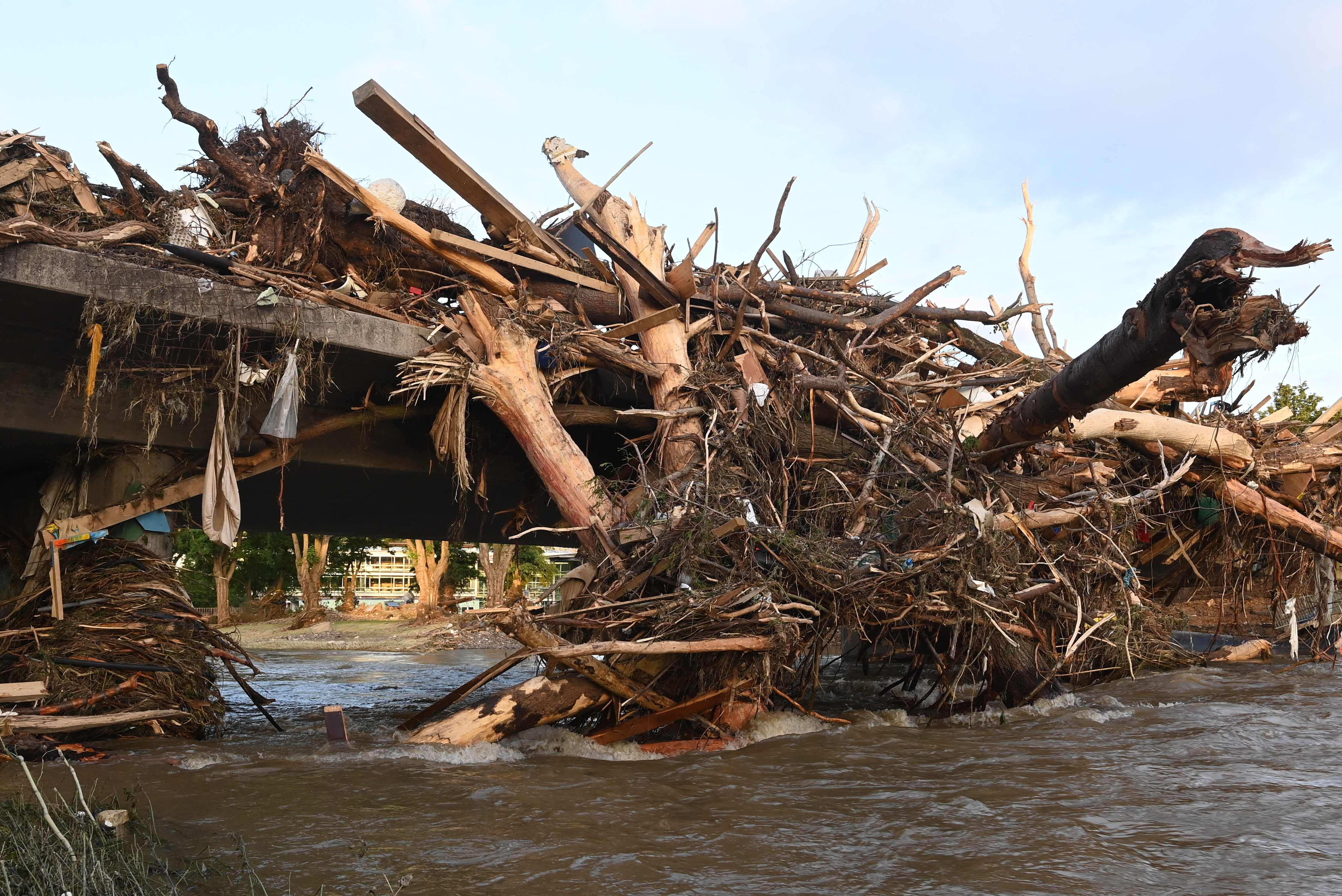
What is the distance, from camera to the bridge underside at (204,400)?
6227mm

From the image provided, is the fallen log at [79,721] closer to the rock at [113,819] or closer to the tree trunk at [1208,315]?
the rock at [113,819]

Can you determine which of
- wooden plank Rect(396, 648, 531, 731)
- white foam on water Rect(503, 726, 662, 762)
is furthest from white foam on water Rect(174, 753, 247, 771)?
white foam on water Rect(503, 726, 662, 762)

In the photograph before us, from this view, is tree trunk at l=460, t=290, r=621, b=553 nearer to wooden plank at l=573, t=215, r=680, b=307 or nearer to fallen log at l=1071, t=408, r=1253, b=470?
wooden plank at l=573, t=215, r=680, b=307

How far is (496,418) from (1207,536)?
282 inches

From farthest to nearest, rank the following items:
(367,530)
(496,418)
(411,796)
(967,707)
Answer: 1. (367,530)
2. (496,418)
3. (967,707)
4. (411,796)

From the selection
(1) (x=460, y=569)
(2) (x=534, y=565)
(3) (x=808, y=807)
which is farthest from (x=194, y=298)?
(2) (x=534, y=565)

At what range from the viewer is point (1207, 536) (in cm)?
965

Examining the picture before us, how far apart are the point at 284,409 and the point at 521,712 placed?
2853 mm

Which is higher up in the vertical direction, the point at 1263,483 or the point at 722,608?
the point at 1263,483

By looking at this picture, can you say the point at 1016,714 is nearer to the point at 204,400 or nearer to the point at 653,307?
the point at 653,307

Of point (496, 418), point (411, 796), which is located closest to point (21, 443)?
point (496, 418)

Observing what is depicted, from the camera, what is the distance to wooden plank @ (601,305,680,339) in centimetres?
755

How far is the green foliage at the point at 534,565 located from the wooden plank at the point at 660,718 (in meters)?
23.3

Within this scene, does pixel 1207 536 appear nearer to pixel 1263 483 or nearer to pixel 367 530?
pixel 1263 483
